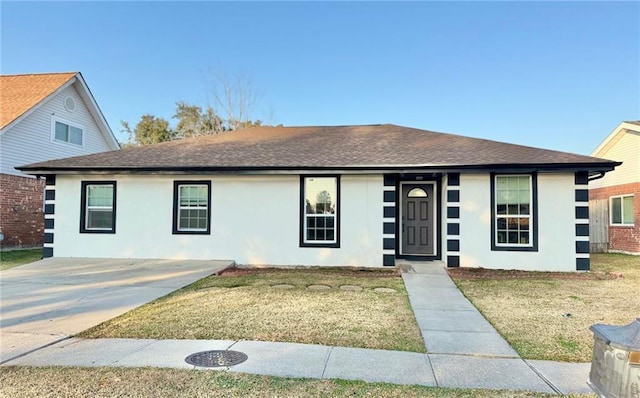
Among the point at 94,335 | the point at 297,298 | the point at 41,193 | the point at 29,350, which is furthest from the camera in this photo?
the point at 41,193

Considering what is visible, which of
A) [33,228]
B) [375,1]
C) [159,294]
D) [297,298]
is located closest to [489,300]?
[297,298]

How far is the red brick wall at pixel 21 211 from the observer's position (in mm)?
14523

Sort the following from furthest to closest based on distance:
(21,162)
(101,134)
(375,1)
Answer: (101,134)
(21,162)
(375,1)

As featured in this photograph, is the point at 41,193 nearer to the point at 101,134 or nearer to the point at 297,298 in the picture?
the point at 101,134

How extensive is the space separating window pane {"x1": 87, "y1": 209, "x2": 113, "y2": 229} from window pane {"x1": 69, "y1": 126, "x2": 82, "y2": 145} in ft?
27.7

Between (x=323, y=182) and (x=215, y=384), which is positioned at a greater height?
(x=323, y=182)

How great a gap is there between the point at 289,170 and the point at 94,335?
6.17 metres

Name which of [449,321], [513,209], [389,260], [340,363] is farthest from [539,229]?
[340,363]

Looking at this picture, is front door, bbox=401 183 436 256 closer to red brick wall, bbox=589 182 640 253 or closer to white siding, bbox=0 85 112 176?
red brick wall, bbox=589 182 640 253

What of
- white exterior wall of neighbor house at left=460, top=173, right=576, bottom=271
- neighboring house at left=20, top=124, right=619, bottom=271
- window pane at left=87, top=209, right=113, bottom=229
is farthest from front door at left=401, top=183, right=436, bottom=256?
window pane at left=87, top=209, right=113, bottom=229

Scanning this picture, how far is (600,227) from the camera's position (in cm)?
1645

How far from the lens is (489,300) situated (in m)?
6.96

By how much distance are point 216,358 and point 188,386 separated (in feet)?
2.32

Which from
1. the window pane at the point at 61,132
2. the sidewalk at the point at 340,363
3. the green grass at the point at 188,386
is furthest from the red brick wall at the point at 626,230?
the window pane at the point at 61,132
